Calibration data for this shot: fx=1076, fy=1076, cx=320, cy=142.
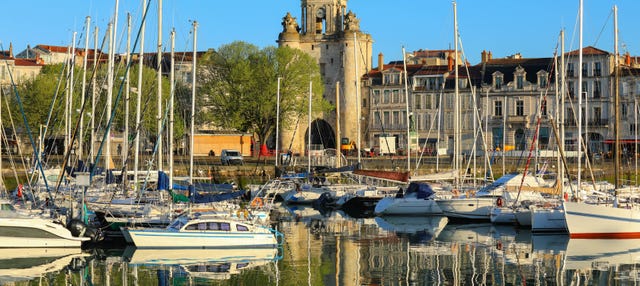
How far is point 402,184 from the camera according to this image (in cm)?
5416

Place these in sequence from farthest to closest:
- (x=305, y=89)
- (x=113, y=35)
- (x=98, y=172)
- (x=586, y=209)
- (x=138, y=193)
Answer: (x=305, y=89)
(x=98, y=172)
(x=113, y=35)
(x=138, y=193)
(x=586, y=209)

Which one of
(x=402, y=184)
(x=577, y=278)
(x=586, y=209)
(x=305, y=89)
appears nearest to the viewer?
(x=577, y=278)

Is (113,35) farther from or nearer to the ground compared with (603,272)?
farther from the ground

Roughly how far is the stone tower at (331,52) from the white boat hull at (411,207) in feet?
135

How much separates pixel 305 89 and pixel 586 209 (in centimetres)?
4744

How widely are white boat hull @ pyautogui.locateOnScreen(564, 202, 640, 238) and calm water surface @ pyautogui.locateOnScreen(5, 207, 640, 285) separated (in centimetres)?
Result: 53

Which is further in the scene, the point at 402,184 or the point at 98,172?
the point at 402,184

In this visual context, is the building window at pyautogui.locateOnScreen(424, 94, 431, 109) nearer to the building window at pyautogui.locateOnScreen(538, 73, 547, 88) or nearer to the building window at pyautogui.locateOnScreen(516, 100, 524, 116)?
the building window at pyautogui.locateOnScreen(516, 100, 524, 116)

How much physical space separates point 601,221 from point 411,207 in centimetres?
1217

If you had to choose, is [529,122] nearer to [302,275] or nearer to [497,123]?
[497,123]

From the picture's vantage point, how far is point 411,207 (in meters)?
46.3

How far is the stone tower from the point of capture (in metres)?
89.8

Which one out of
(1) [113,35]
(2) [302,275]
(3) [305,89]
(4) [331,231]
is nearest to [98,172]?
(1) [113,35]

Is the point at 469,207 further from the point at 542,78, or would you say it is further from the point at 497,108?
the point at 497,108
